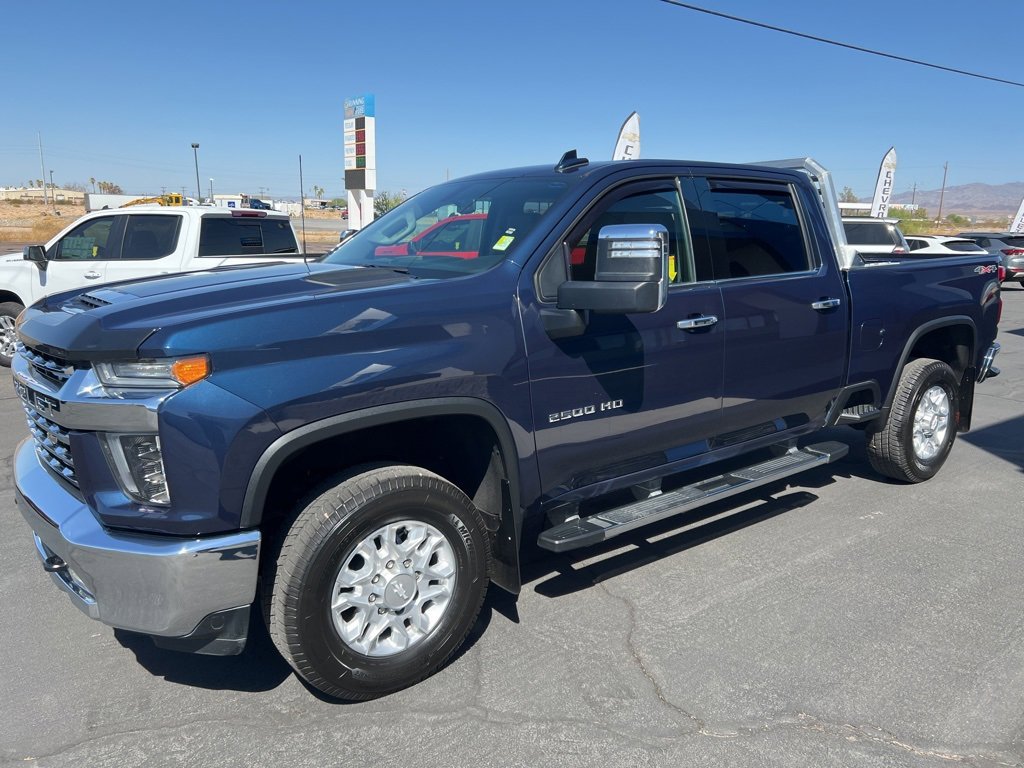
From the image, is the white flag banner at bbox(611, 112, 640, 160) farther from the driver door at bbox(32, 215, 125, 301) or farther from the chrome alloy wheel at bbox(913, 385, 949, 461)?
the chrome alloy wheel at bbox(913, 385, 949, 461)

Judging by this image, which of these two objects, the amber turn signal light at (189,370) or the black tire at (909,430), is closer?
the amber turn signal light at (189,370)

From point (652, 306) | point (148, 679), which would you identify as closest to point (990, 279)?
point (652, 306)

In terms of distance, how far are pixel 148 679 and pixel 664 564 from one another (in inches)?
98.1

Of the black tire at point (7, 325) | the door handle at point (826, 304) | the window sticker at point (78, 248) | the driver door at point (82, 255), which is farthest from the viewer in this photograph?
the black tire at point (7, 325)

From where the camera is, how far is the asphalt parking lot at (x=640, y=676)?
275cm

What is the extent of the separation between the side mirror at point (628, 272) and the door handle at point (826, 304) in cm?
169

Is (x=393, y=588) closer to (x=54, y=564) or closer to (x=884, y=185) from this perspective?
(x=54, y=564)

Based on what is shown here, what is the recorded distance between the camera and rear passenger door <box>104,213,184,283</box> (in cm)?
897

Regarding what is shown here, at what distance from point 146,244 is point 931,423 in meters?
8.11

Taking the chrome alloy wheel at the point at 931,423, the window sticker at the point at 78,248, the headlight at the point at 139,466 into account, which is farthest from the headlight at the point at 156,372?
the window sticker at the point at 78,248

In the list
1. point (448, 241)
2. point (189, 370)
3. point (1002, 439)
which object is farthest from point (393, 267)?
point (1002, 439)

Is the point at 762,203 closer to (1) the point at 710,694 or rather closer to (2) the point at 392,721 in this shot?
(1) the point at 710,694

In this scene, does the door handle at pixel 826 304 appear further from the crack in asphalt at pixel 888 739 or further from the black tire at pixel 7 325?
the black tire at pixel 7 325

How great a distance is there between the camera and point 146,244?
9086 millimetres
